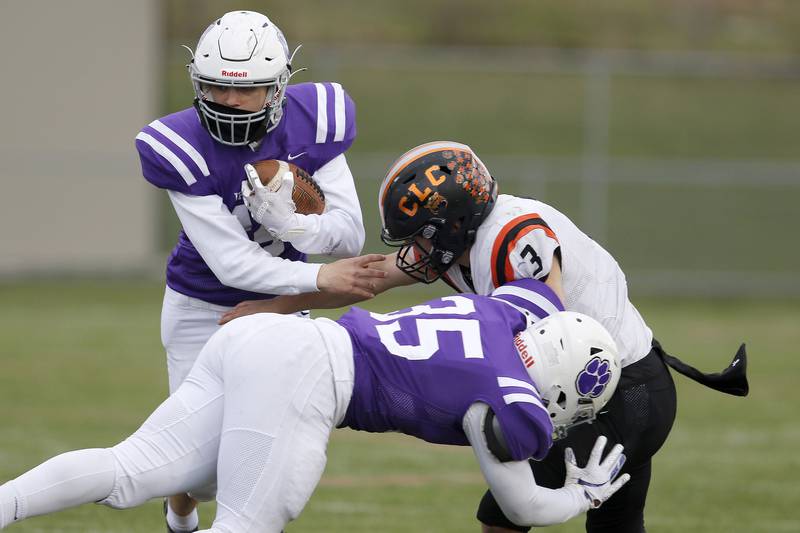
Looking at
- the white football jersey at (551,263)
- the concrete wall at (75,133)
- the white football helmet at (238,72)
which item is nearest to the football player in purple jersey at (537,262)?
the white football jersey at (551,263)

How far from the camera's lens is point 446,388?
334cm

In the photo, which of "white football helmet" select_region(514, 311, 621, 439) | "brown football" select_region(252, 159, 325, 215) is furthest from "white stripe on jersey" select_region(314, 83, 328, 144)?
"white football helmet" select_region(514, 311, 621, 439)

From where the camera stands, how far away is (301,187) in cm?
425

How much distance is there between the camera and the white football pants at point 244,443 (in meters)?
3.26

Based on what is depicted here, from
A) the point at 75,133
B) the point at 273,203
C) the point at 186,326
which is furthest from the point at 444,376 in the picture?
the point at 75,133

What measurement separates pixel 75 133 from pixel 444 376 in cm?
1245

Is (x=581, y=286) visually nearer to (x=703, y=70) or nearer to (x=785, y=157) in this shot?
(x=703, y=70)

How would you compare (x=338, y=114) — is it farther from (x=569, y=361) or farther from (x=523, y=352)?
(x=569, y=361)

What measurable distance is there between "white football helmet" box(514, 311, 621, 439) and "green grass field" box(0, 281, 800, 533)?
7.15 ft

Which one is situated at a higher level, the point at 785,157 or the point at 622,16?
the point at 622,16

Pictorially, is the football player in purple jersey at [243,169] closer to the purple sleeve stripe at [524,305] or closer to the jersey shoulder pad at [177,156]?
the jersey shoulder pad at [177,156]

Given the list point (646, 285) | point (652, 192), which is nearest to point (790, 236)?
point (652, 192)

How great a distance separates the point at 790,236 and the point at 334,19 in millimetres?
9385

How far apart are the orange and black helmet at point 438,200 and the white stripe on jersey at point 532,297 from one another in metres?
0.30
